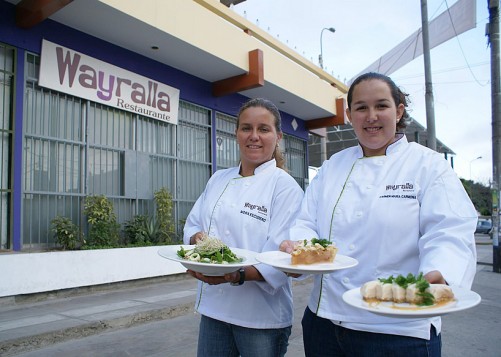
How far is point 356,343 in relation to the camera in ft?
5.75

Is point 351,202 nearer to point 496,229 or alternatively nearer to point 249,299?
point 249,299

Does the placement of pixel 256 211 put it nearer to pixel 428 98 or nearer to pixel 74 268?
pixel 74 268

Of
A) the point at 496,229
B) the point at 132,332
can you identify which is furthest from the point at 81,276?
the point at 496,229

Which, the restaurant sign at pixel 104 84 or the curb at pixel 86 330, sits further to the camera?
the restaurant sign at pixel 104 84

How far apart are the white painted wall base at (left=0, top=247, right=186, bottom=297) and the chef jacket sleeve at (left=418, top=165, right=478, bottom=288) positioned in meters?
6.29

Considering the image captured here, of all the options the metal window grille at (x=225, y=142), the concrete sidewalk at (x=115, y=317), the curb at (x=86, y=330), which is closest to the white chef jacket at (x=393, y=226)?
the concrete sidewalk at (x=115, y=317)

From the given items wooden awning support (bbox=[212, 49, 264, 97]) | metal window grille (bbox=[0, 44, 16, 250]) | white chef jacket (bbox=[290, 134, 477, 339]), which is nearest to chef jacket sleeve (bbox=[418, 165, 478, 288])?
white chef jacket (bbox=[290, 134, 477, 339])

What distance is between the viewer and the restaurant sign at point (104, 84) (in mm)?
7605

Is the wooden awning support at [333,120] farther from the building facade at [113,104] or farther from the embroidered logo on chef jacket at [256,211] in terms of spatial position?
the embroidered logo on chef jacket at [256,211]

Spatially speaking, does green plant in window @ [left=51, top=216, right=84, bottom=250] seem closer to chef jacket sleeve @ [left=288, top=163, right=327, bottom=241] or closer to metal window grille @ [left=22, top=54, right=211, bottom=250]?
metal window grille @ [left=22, top=54, right=211, bottom=250]

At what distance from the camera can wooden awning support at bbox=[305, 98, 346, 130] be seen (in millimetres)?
15250

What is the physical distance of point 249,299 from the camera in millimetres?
2160

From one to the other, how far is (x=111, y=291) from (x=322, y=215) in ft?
21.6

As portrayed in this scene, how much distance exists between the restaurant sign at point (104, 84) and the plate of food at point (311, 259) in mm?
6978
